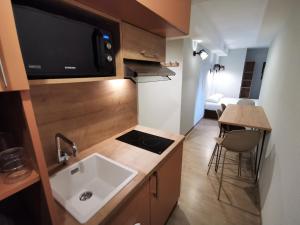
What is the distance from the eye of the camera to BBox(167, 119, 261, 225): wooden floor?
1.68 meters

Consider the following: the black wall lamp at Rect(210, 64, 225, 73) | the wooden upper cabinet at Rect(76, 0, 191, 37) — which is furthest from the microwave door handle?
the black wall lamp at Rect(210, 64, 225, 73)

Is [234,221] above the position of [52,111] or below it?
below

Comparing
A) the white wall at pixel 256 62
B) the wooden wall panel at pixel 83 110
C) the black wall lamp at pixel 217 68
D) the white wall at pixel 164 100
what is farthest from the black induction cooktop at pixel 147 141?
the white wall at pixel 256 62

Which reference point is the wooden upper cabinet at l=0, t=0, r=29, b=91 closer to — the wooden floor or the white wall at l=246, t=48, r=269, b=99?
the wooden floor

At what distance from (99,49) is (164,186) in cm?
120

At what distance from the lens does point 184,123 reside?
3.53 meters

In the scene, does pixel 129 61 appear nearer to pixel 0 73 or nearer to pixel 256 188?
pixel 0 73

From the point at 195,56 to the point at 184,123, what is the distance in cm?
160

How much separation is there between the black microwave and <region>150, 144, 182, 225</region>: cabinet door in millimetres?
874

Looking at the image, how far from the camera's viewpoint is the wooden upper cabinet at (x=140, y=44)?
3.51 feet

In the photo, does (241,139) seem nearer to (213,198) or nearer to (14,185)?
(213,198)

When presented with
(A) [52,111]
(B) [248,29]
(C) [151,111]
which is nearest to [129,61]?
(A) [52,111]

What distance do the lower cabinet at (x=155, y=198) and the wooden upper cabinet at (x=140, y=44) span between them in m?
0.88

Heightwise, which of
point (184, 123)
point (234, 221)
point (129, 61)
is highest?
point (129, 61)
